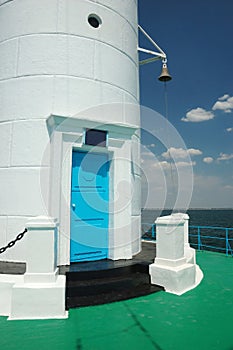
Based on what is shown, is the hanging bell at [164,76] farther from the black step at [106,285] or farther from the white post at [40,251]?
the white post at [40,251]

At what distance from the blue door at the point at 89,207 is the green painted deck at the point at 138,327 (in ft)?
5.71

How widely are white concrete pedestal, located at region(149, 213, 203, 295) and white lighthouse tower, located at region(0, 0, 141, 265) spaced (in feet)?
3.97

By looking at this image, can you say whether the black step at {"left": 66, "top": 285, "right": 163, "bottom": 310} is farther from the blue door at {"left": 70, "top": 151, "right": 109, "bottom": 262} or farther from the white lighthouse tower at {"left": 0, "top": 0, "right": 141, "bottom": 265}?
the blue door at {"left": 70, "top": 151, "right": 109, "bottom": 262}

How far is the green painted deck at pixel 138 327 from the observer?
292cm

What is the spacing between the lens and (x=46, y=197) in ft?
17.6

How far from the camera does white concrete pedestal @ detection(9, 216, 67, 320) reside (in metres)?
3.64

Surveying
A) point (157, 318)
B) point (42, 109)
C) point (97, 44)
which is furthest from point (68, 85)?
point (157, 318)

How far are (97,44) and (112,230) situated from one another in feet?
13.6

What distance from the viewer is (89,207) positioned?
5703 mm

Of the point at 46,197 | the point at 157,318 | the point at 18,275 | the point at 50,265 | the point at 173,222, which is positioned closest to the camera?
the point at 157,318

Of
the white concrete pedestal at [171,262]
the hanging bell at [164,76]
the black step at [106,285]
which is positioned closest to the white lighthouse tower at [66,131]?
the black step at [106,285]

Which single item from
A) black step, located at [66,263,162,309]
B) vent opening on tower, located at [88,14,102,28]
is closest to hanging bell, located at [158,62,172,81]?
vent opening on tower, located at [88,14,102,28]

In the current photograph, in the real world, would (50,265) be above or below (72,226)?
below

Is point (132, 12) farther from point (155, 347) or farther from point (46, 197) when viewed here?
point (155, 347)
